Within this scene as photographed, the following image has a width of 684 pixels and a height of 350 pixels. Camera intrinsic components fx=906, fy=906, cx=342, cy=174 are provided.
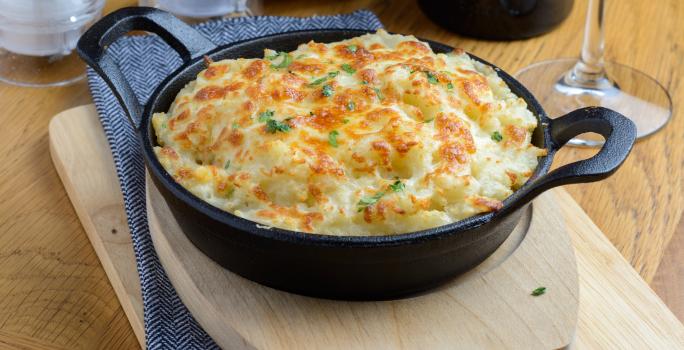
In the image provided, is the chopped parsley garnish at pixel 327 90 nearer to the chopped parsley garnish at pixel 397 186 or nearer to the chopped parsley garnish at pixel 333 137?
the chopped parsley garnish at pixel 333 137

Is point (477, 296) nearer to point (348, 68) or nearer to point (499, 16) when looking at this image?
point (348, 68)

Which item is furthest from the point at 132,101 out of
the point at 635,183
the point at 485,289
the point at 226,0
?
the point at 635,183

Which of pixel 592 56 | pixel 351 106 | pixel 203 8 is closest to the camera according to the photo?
pixel 351 106

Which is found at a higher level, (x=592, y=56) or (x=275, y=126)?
(x=275, y=126)

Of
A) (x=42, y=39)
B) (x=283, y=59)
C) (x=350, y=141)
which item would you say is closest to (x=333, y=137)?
(x=350, y=141)

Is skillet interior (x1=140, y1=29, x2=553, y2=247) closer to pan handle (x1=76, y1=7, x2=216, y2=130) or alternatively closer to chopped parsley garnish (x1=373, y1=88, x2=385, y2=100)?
pan handle (x1=76, y1=7, x2=216, y2=130)

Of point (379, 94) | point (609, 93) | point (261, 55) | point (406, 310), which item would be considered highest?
point (379, 94)

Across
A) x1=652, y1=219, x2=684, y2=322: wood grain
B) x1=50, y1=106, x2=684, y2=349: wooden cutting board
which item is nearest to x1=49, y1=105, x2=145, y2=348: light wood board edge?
x1=50, y1=106, x2=684, y2=349: wooden cutting board
